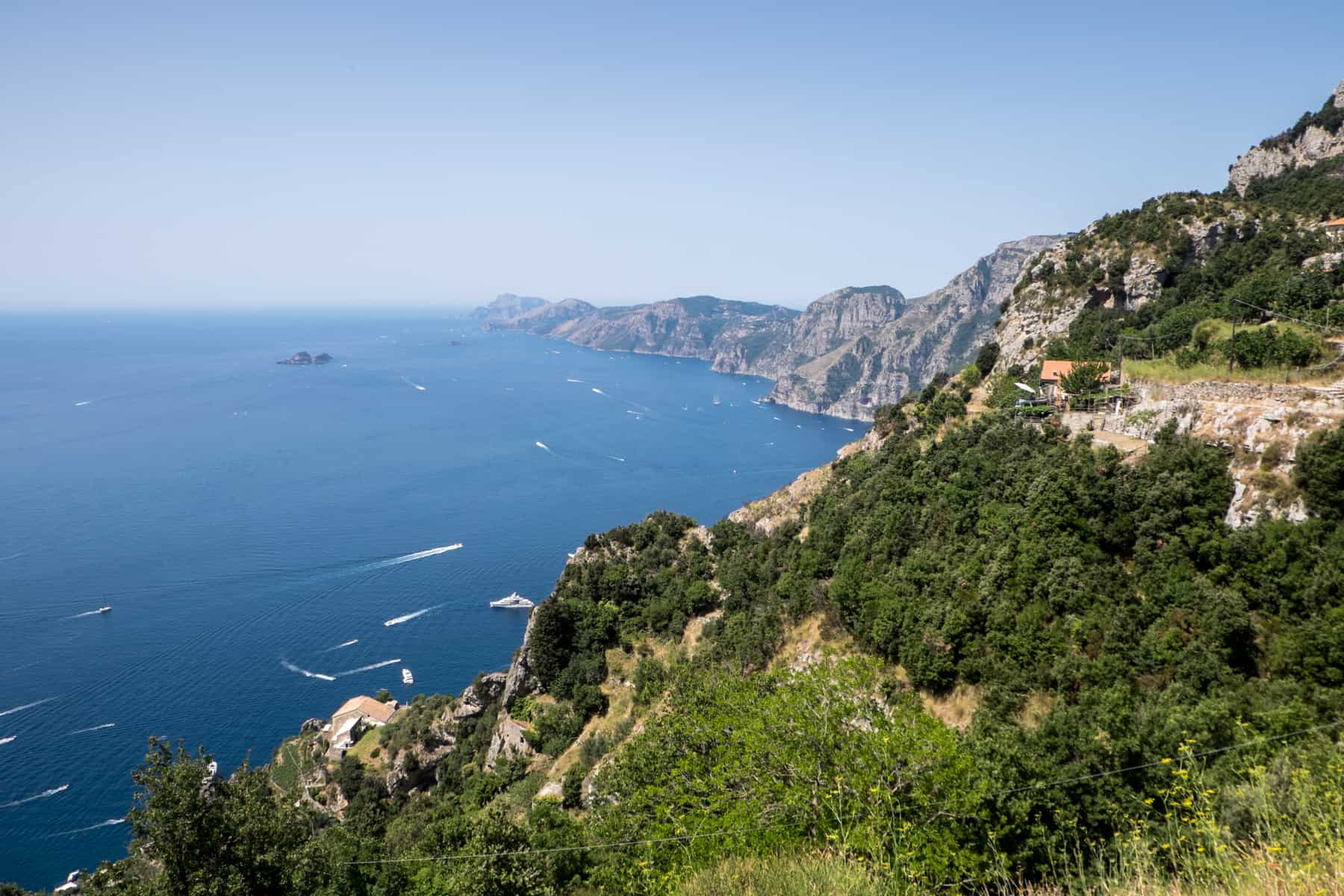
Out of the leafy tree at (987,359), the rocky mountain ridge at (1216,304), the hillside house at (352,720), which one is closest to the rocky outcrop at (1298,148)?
the rocky mountain ridge at (1216,304)

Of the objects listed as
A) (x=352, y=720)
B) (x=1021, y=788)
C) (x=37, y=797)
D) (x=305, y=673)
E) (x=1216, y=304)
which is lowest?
(x=37, y=797)

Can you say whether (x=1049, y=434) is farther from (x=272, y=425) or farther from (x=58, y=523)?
(x=272, y=425)

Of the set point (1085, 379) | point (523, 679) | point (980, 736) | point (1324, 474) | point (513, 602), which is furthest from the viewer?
point (513, 602)

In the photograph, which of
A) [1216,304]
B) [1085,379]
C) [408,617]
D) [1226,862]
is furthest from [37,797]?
[1216,304]

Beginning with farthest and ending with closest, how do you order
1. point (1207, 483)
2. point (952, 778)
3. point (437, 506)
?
point (437, 506)
point (1207, 483)
point (952, 778)

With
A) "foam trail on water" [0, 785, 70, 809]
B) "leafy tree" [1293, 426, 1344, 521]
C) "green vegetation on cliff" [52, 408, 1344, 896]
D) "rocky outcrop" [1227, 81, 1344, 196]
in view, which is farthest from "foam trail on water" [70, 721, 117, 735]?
"rocky outcrop" [1227, 81, 1344, 196]

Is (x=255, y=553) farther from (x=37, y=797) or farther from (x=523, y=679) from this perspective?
(x=523, y=679)

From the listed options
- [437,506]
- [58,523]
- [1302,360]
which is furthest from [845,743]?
[58,523]
